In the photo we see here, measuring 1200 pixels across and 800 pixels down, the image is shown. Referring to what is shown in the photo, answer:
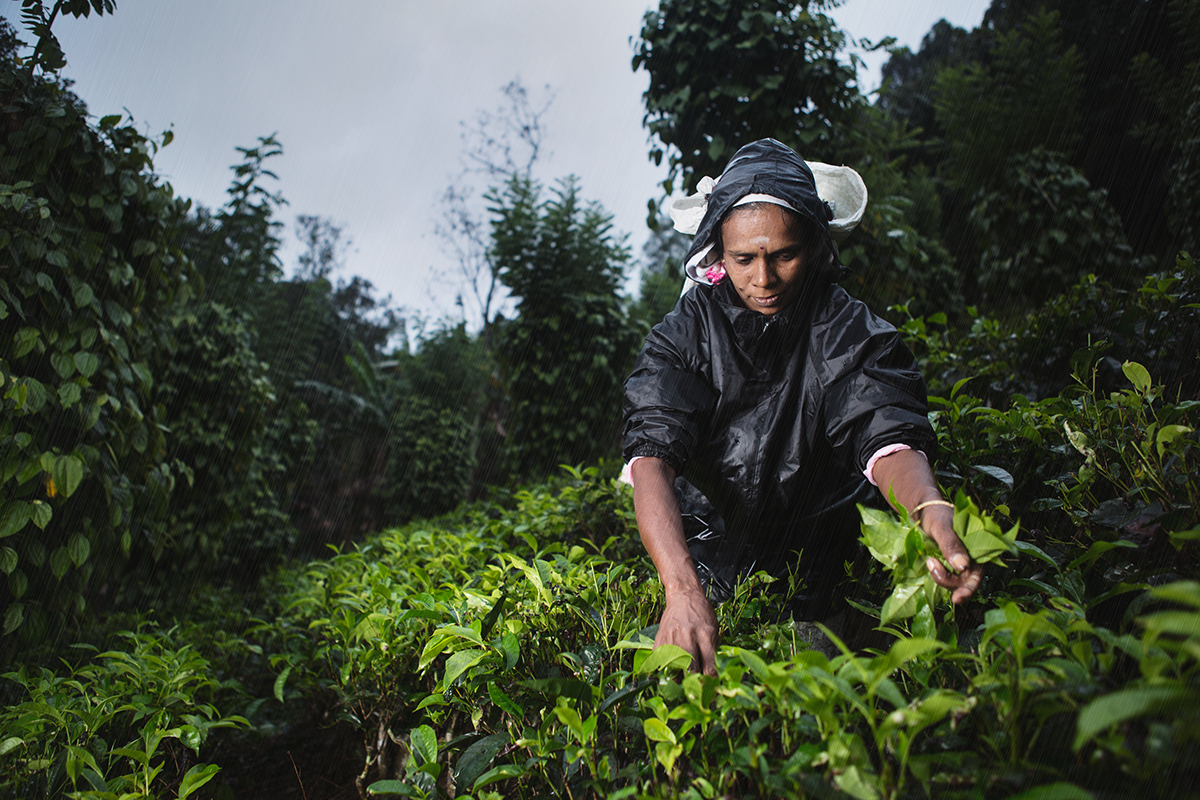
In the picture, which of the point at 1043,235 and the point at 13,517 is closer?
the point at 13,517

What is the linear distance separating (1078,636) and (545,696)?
2.71 feet

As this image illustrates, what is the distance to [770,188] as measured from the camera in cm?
146

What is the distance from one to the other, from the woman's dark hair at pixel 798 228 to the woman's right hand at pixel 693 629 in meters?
0.93

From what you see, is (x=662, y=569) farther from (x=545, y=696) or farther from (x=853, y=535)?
(x=853, y=535)

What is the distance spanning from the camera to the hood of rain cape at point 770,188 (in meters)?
1.47

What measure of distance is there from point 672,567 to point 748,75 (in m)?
3.62

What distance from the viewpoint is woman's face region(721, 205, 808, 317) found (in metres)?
1.47

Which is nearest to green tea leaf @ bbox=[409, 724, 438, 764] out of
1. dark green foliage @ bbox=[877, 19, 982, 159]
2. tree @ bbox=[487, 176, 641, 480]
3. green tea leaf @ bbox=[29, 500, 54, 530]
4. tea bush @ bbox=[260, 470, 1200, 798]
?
tea bush @ bbox=[260, 470, 1200, 798]

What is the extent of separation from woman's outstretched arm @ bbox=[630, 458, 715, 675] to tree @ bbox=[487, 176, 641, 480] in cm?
475

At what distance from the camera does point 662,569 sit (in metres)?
1.20

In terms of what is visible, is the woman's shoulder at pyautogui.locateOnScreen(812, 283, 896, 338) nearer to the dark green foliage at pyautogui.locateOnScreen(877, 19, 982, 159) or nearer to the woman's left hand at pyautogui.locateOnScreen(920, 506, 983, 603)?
the woman's left hand at pyautogui.locateOnScreen(920, 506, 983, 603)

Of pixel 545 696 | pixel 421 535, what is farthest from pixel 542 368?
pixel 545 696

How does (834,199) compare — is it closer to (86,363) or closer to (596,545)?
(596,545)

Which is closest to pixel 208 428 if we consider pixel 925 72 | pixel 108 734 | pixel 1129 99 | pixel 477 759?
pixel 108 734
